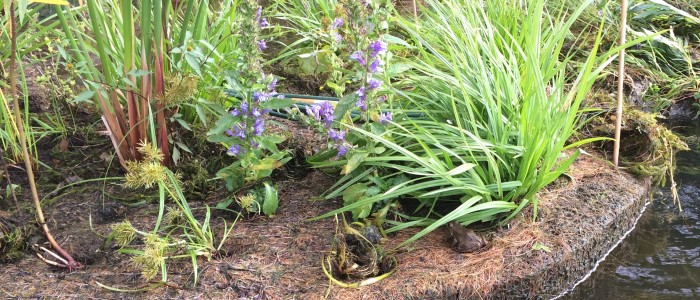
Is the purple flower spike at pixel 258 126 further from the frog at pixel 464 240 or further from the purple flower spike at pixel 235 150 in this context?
the frog at pixel 464 240

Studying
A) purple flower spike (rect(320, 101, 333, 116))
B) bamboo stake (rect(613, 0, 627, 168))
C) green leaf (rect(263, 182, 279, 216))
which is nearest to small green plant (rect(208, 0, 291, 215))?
green leaf (rect(263, 182, 279, 216))

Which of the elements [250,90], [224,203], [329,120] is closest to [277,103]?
[250,90]

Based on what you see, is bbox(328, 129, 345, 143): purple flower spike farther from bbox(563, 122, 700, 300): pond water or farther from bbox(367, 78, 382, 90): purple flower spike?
bbox(563, 122, 700, 300): pond water

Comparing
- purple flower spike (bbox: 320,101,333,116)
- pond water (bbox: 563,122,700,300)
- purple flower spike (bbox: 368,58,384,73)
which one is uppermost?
purple flower spike (bbox: 368,58,384,73)

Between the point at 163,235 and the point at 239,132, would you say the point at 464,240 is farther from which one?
the point at 163,235

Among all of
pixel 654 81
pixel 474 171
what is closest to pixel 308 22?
pixel 474 171

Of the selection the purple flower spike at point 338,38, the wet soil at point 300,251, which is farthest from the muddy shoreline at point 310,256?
the purple flower spike at point 338,38
